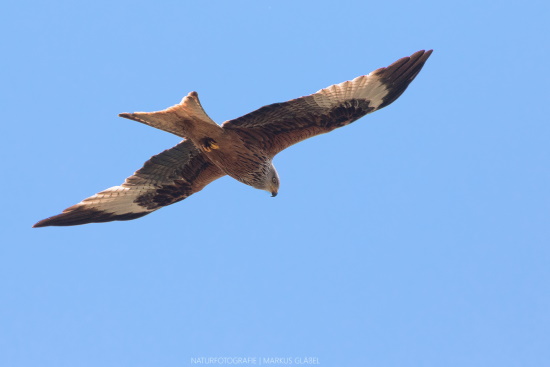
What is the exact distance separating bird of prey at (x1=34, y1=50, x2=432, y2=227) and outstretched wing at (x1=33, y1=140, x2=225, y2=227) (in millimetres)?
12

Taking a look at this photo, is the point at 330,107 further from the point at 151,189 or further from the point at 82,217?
the point at 82,217

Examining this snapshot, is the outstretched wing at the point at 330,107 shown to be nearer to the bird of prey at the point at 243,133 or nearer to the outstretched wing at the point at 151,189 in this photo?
the bird of prey at the point at 243,133

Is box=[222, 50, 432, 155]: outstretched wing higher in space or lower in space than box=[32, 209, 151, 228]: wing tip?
higher

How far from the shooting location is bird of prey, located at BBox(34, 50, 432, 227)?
31.7ft

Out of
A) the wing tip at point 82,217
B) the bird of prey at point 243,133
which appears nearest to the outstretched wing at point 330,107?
the bird of prey at point 243,133

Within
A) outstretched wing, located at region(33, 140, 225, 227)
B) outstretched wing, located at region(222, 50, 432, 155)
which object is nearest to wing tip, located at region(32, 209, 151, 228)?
outstretched wing, located at region(33, 140, 225, 227)

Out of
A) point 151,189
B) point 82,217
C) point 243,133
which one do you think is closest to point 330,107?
point 243,133

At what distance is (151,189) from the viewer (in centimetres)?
1113

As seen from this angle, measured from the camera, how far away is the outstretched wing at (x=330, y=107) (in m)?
9.68

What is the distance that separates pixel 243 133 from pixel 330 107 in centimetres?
113

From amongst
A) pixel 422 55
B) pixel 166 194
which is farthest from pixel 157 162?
pixel 422 55

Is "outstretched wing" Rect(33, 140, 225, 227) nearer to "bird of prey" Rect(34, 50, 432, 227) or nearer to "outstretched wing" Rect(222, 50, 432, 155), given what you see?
"bird of prey" Rect(34, 50, 432, 227)

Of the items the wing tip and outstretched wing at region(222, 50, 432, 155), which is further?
the wing tip

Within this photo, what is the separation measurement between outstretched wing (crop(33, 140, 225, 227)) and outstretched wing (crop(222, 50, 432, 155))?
1.12 m
